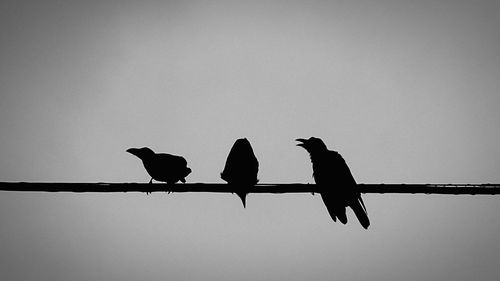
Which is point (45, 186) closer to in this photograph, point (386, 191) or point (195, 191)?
point (195, 191)

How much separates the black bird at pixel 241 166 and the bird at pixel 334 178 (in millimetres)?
966

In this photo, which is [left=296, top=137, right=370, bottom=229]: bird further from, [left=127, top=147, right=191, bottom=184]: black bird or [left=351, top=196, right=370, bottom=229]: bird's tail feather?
[left=127, top=147, right=191, bottom=184]: black bird

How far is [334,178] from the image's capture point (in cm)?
595

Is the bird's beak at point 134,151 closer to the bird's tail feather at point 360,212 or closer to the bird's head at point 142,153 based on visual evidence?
the bird's head at point 142,153

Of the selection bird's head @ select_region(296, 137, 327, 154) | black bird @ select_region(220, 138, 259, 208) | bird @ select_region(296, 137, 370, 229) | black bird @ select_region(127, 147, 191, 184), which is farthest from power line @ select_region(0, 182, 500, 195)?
bird's head @ select_region(296, 137, 327, 154)

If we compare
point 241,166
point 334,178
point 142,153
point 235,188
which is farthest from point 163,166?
point 334,178

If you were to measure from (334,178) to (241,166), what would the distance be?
1.40 m

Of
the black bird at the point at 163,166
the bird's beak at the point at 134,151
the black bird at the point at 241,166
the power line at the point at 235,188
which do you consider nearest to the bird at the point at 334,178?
the black bird at the point at 241,166

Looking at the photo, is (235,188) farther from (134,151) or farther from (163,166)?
(134,151)

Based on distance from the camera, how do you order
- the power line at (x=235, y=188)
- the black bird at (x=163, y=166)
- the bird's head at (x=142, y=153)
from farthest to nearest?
the bird's head at (x=142, y=153), the black bird at (x=163, y=166), the power line at (x=235, y=188)

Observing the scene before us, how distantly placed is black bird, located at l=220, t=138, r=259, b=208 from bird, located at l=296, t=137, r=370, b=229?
0.97 m

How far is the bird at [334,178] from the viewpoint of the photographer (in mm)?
5609

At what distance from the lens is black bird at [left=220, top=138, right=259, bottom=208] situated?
5.47 m

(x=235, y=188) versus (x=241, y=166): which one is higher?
(x=241, y=166)
